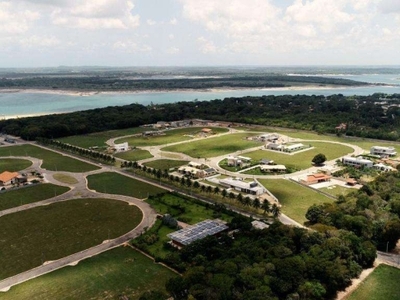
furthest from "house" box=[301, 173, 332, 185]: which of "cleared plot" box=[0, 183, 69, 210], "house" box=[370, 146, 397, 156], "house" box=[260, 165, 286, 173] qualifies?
"cleared plot" box=[0, 183, 69, 210]

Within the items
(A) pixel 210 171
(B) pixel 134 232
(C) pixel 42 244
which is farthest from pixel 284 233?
(A) pixel 210 171

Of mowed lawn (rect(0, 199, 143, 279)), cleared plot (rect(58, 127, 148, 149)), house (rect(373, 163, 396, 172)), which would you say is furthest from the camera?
cleared plot (rect(58, 127, 148, 149))

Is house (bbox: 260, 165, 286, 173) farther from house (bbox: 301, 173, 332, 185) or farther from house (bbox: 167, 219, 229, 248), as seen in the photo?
house (bbox: 167, 219, 229, 248)

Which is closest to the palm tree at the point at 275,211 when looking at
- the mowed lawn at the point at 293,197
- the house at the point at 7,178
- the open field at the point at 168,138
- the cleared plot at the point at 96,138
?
the mowed lawn at the point at 293,197

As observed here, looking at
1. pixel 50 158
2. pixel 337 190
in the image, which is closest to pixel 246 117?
pixel 50 158

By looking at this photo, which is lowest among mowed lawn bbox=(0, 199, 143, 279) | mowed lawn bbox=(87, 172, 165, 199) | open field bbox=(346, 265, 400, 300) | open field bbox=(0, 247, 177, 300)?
mowed lawn bbox=(87, 172, 165, 199)

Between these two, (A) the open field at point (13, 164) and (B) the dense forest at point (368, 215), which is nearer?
(B) the dense forest at point (368, 215)

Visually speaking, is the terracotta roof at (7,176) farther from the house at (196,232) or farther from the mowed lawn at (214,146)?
the house at (196,232)
